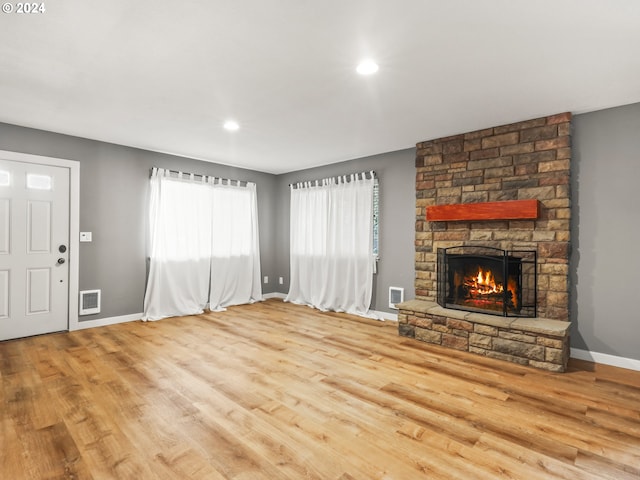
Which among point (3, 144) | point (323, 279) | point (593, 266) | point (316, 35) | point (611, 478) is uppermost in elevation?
point (316, 35)

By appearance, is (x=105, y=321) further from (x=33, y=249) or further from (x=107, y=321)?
(x=33, y=249)

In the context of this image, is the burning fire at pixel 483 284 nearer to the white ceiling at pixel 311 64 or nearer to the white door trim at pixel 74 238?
the white ceiling at pixel 311 64

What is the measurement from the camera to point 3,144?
3.87 m

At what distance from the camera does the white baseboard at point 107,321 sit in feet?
14.5

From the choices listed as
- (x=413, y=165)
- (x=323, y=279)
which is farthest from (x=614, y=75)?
(x=323, y=279)

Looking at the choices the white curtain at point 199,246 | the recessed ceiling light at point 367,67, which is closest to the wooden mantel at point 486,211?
the recessed ceiling light at point 367,67

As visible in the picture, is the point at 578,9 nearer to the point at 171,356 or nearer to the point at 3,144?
the point at 171,356

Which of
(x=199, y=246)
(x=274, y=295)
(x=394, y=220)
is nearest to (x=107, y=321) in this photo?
(x=199, y=246)

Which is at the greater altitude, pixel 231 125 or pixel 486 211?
pixel 231 125

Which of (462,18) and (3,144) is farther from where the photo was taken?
(3,144)

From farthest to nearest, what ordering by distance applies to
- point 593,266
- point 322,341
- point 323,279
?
point 323,279
point 322,341
point 593,266

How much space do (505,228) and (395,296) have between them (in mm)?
1781

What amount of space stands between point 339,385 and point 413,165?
10.5 ft

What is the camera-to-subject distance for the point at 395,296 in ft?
16.2
